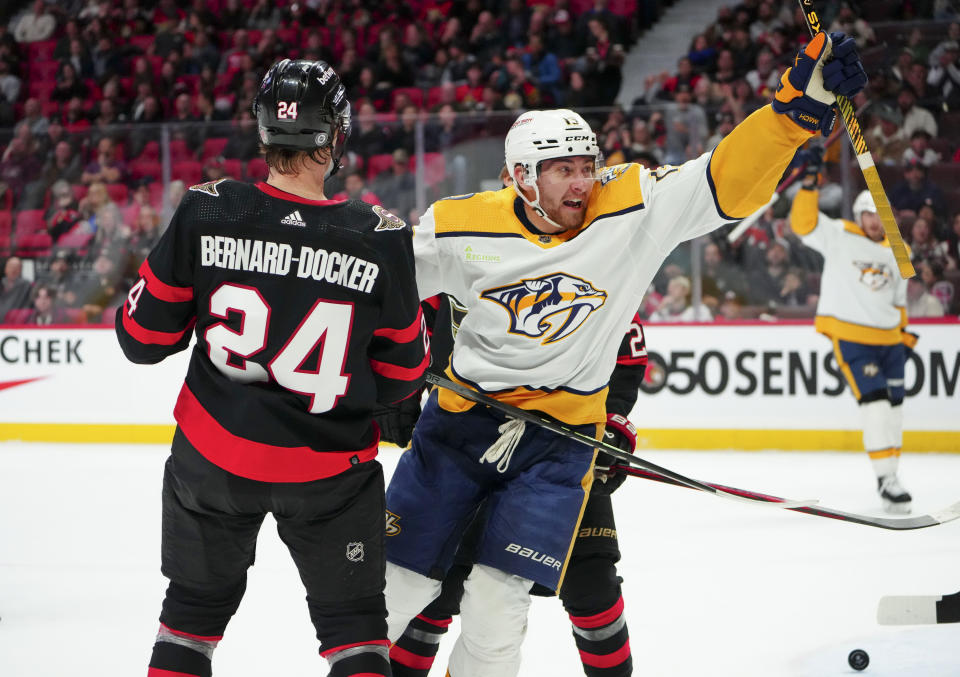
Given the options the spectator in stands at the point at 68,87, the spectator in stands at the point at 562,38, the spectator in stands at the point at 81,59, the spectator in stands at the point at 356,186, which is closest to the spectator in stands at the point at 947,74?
the spectator in stands at the point at 562,38

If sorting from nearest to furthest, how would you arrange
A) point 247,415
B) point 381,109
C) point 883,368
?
point 247,415, point 883,368, point 381,109

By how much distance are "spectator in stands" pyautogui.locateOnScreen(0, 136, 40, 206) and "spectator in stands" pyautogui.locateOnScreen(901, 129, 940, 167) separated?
19.0ft

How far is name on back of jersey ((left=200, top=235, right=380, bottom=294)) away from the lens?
5.82 feet

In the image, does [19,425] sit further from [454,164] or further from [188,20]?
[188,20]

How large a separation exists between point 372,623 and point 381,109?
7.91m

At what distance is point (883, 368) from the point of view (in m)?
5.59

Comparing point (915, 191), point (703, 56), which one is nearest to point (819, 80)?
point (915, 191)

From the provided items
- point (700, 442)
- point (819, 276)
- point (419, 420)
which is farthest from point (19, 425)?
point (419, 420)

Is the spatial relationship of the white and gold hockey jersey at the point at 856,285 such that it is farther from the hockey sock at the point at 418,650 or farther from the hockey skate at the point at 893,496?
the hockey sock at the point at 418,650

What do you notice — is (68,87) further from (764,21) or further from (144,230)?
(764,21)

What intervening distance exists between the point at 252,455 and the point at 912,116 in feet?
Result: 20.6

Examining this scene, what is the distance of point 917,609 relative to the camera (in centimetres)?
262

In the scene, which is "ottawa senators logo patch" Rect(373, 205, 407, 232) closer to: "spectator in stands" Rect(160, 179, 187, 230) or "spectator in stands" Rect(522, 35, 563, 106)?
"spectator in stands" Rect(160, 179, 187, 230)

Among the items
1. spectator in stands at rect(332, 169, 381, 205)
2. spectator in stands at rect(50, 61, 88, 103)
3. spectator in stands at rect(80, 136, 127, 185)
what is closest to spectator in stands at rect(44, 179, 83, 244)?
spectator in stands at rect(80, 136, 127, 185)
